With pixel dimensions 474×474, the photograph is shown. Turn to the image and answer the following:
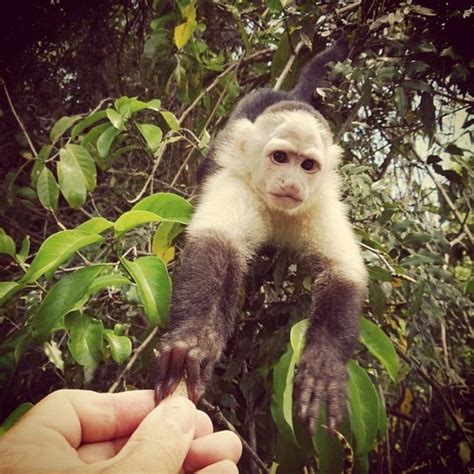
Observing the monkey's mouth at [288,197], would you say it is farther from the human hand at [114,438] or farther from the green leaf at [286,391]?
the human hand at [114,438]

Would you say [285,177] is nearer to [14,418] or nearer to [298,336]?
[298,336]

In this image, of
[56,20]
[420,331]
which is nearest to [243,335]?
[420,331]

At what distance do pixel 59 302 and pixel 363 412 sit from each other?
2.13 feet

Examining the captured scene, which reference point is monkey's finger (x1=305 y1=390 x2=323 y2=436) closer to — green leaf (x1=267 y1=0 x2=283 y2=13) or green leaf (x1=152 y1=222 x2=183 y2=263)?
green leaf (x1=152 y1=222 x2=183 y2=263)

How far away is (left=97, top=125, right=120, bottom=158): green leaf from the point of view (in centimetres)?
131

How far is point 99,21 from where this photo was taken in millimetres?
2061

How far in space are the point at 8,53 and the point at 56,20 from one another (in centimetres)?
34

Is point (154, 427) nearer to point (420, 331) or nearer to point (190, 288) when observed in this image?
point (190, 288)

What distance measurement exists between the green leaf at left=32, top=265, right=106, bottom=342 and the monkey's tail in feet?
4.19

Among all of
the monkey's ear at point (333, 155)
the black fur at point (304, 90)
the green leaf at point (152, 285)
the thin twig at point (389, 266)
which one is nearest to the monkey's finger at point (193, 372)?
the green leaf at point (152, 285)

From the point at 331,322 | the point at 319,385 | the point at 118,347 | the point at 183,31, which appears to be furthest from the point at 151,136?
the point at 319,385

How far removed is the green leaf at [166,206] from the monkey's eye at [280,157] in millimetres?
462

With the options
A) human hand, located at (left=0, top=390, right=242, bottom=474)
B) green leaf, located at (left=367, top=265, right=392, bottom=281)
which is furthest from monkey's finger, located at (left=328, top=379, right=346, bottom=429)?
green leaf, located at (left=367, top=265, right=392, bottom=281)

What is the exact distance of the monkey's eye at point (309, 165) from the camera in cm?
149
